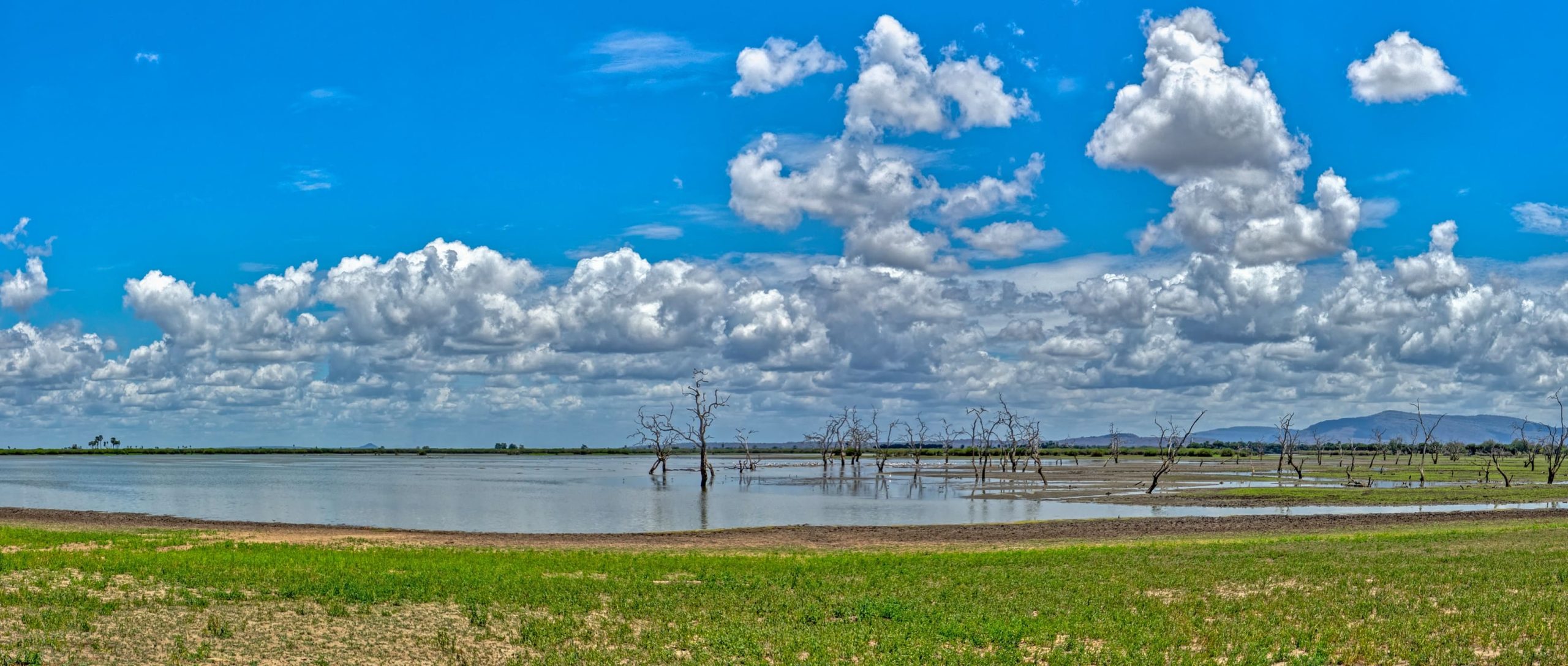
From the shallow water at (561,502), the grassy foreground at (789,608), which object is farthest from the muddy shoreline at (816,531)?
the grassy foreground at (789,608)

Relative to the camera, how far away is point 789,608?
18.8m

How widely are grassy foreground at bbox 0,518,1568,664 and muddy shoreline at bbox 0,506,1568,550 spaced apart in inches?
378

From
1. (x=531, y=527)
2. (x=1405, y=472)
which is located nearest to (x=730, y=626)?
(x=531, y=527)

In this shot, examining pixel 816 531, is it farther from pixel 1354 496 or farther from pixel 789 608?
pixel 1354 496

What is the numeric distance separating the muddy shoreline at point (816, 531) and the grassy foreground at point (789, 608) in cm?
960

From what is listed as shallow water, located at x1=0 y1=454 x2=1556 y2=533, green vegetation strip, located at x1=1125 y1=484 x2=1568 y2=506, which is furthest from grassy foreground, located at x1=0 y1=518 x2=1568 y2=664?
green vegetation strip, located at x1=1125 y1=484 x2=1568 y2=506

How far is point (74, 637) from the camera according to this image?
1520 centimetres

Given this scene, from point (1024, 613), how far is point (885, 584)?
4.00 m

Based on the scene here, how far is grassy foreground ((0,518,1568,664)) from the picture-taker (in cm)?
1516

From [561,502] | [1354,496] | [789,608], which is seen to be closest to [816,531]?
[789,608]

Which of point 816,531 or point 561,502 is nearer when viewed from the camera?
point 816,531

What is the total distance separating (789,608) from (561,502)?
176 ft

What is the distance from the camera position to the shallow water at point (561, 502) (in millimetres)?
55250

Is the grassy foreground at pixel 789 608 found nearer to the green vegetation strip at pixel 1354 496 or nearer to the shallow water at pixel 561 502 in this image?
the shallow water at pixel 561 502
